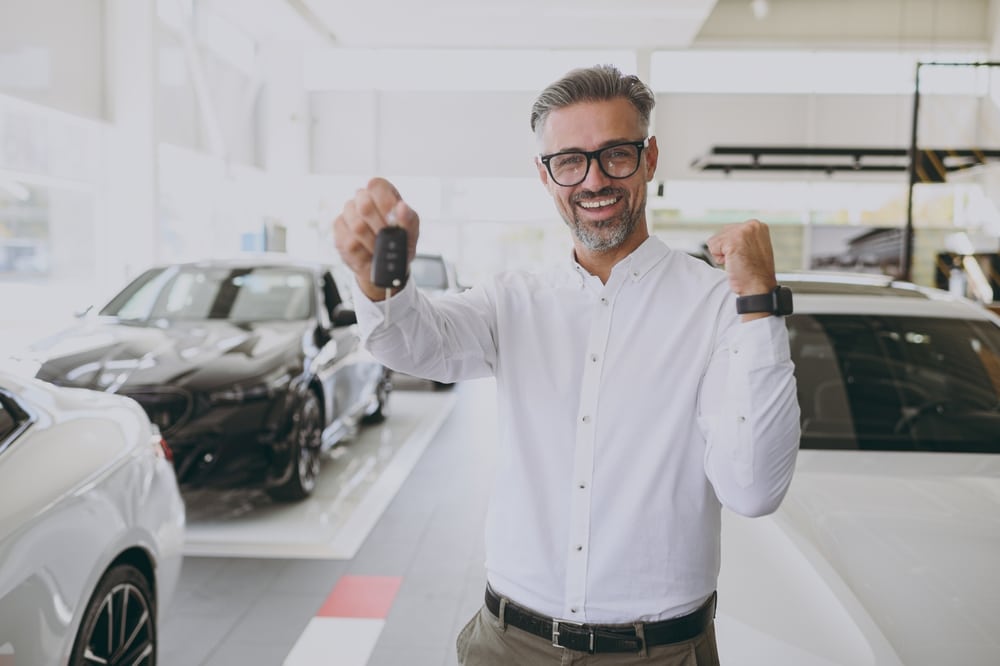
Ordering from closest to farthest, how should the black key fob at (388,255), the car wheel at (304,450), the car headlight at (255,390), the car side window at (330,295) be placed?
the black key fob at (388,255) < the car headlight at (255,390) < the car wheel at (304,450) < the car side window at (330,295)

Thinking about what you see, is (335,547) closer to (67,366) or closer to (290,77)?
(67,366)

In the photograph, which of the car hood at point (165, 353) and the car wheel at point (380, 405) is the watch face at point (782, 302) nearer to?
the car hood at point (165, 353)

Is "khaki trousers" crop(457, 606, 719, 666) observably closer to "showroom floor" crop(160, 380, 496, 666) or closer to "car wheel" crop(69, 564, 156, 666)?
"car wheel" crop(69, 564, 156, 666)

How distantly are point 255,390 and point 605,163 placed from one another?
3.63 metres

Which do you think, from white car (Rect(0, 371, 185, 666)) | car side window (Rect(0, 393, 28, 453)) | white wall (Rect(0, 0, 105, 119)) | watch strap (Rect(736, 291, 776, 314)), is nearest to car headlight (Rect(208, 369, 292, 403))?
white car (Rect(0, 371, 185, 666))

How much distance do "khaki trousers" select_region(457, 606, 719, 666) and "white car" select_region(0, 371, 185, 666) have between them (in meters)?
1.02

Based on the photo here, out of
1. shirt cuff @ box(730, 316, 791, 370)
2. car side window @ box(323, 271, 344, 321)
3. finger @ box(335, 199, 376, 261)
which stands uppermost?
finger @ box(335, 199, 376, 261)

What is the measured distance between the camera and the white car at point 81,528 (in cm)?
199

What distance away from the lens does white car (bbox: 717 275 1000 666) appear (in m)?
1.77

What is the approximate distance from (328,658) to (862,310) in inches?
89.8

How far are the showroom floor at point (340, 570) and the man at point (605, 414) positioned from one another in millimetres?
1810

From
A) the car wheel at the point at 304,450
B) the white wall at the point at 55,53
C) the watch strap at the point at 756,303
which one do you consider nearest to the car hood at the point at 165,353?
the car wheel at the point at 304,450

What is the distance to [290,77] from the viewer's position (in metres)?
16.8

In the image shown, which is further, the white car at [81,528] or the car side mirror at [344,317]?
the car side mirror at [344,317]
